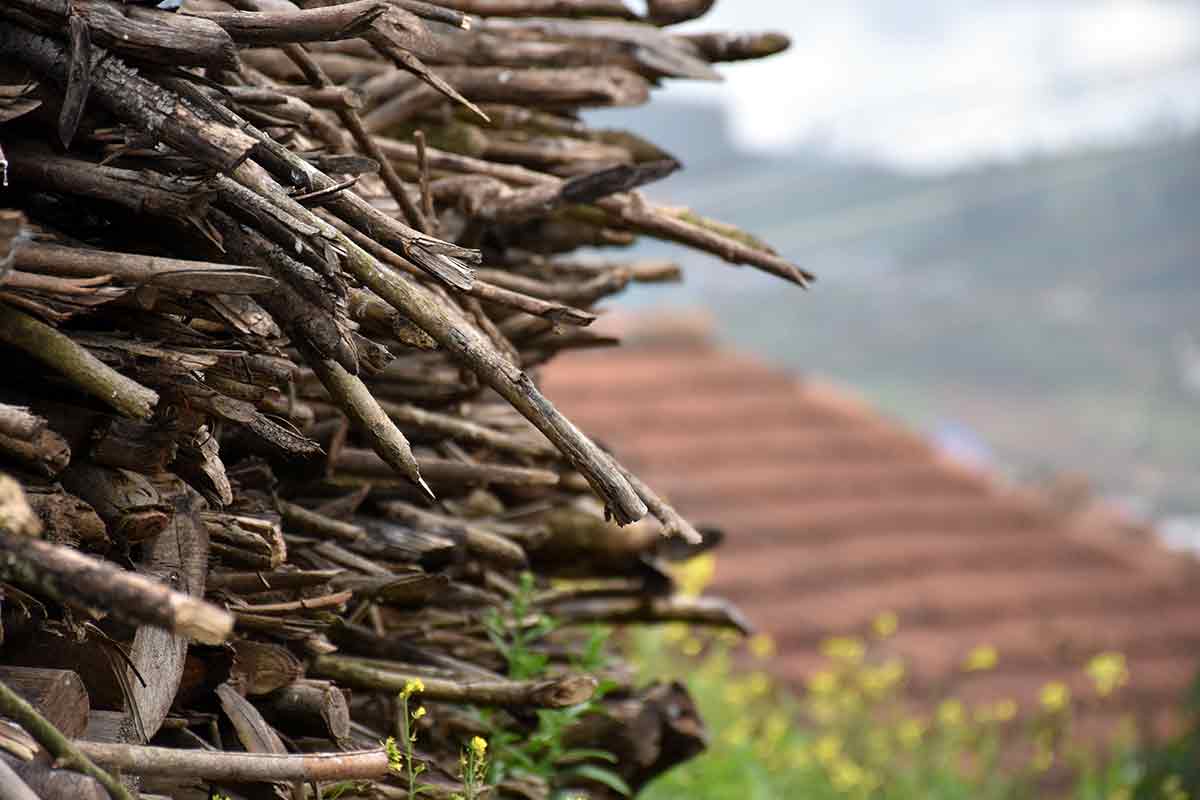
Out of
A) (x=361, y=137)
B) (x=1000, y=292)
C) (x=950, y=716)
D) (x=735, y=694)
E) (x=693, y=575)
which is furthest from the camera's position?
(x=1000, y=292)

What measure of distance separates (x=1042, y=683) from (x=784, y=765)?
4615 millimetres

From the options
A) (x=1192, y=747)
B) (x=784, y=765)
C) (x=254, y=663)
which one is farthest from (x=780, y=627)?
(x=254, y=663)

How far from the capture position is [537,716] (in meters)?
2.89

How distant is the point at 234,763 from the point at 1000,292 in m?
69.0

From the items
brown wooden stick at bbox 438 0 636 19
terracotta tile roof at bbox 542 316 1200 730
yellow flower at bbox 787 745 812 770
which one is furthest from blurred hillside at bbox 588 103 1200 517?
brown wooden stick at bbox 438 0 636 19

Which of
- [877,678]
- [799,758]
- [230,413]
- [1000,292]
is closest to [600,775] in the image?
[230,413]

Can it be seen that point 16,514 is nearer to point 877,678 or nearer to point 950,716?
point 877,678

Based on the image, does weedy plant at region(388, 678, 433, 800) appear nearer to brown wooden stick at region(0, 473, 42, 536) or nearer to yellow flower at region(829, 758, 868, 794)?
brown wooden stick at region(0, 473, 42, 536)

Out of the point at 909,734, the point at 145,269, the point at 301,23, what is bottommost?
the point at 909,734

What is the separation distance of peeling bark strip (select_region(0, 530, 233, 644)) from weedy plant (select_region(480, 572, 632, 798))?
4.28 feet

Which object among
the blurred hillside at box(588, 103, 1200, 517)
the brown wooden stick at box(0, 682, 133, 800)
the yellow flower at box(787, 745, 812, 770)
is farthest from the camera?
the blurred hillside at box(588, 103, 1200, 517)

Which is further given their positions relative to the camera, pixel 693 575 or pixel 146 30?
pixel 693 575

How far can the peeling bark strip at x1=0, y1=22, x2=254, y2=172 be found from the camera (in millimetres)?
1861

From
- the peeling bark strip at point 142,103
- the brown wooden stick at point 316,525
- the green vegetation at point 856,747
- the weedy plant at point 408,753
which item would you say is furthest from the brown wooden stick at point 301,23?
the green vegetation at point 856,747
